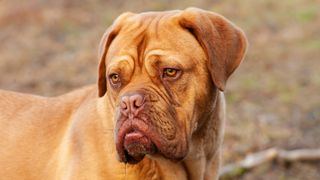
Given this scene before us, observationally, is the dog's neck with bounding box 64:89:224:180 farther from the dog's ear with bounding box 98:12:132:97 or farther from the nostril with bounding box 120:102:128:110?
the nostril with bounding box 120:102:128:110

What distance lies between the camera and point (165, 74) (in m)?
5.13

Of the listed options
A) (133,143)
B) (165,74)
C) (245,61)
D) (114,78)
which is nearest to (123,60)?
(114,78)

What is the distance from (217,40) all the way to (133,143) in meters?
0.87

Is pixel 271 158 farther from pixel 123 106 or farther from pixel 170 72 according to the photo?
pixel 123 106

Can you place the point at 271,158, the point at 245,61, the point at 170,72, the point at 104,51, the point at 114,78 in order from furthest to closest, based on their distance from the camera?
1. the point at 245,61
2. the point at 271,158
3. the point at 104,51
4. the point at 114,78
5. the point at 170,72

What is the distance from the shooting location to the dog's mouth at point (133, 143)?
16.3ft

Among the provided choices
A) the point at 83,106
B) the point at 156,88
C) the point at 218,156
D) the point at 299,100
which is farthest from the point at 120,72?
the point at 299,100

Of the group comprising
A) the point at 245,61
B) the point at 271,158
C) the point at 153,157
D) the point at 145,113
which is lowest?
the point at 245,61

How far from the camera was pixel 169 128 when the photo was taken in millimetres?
5035

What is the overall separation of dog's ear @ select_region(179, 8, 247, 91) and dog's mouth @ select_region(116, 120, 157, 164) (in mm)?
624

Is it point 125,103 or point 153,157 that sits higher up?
point 125,103

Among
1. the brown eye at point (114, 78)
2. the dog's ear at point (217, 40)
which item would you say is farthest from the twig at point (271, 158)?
the brown eye at point (114, 78)

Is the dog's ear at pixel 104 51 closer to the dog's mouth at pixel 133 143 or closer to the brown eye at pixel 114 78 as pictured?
the brown eye at pixel 114 78

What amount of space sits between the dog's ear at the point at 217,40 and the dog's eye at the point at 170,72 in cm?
24
